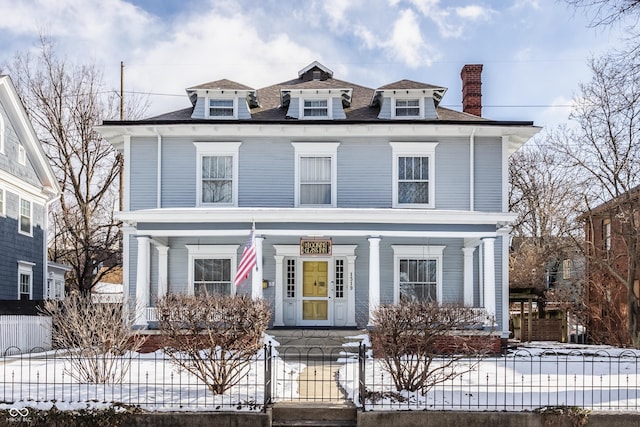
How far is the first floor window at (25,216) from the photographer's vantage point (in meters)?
A: 22.4

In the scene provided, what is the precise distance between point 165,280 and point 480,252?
29.0 ft

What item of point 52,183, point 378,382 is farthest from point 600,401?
point 52,183

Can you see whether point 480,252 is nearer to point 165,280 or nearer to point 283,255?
point 283,255

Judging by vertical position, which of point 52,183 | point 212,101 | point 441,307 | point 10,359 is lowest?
point 10,359

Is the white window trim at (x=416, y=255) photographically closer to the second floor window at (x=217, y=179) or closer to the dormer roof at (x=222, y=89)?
the second floor window at (x=217, y=179)

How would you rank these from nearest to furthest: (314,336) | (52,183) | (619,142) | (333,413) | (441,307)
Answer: (333,413) → (441,307) → (314,336) → (619,142) → (52,183)

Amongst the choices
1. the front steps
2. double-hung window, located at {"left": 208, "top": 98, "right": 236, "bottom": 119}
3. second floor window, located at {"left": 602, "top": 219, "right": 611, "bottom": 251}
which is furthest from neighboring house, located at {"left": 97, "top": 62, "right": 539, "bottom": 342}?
second floor window, located at {"left": 602, "top": 219, "right": 611, "bottom": 251}

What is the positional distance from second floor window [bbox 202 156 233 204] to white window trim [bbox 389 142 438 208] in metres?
4.63

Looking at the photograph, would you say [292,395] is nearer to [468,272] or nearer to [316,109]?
[468,272]

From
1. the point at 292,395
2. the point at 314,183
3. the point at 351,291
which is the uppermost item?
the point at 314,183

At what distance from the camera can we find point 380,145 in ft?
60.0

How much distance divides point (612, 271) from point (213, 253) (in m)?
12.9

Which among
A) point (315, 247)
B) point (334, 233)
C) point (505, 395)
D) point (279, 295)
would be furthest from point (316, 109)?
point (505, 395)

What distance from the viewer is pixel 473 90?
21.2 m
